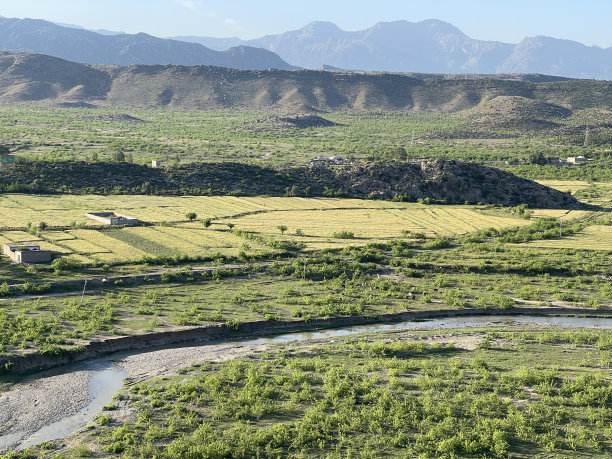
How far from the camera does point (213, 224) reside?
7356 centimetres

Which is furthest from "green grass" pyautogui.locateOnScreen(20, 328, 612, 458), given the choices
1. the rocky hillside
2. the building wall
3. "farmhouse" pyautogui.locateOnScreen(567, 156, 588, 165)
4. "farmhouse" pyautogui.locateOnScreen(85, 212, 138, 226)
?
"farmhouse" pyautogui.locateOnScreen(567, 156, 588, 165)

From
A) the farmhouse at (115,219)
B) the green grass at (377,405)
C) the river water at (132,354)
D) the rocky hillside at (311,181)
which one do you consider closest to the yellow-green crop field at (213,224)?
the farmhouse at (115,219)

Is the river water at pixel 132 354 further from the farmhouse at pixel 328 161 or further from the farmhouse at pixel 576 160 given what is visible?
the farmhouse at pixel 576 160

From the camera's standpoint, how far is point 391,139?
180250 mm

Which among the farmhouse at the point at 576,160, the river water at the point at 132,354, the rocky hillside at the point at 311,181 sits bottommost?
the river water at the point at 132,354

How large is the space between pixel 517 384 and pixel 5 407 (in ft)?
68.8

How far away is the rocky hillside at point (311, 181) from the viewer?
93750mm

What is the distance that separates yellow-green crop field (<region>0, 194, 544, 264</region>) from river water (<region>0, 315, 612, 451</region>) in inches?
683

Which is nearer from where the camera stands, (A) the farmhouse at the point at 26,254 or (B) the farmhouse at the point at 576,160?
(A) the farmhouse at the point at 26,254

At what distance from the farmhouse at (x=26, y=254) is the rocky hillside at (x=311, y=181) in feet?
116

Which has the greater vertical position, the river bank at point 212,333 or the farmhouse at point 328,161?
the farmhouse at point 328,161

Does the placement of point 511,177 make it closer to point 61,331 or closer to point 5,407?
point 61,331

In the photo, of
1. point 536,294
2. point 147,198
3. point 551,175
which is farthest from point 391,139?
point 536,294

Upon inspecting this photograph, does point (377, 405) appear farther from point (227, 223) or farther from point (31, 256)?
point (227, 223)
